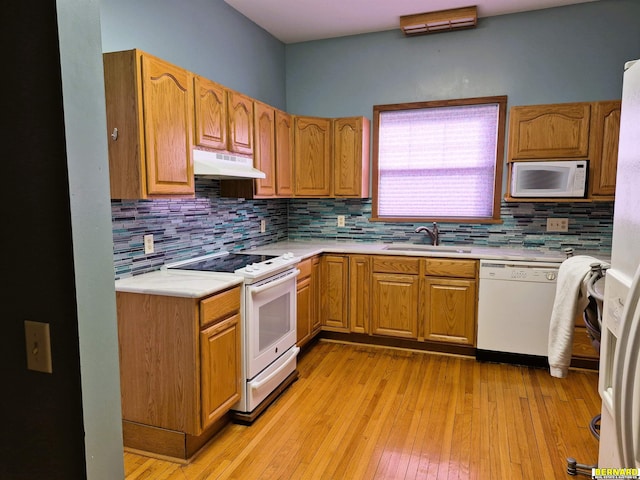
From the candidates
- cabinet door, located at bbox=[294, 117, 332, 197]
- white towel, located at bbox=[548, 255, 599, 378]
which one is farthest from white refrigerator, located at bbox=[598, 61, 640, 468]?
cabinet door, located at bbox=[294, 117, 332, 197]

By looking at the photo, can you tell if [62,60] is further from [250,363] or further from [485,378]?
[485,378]

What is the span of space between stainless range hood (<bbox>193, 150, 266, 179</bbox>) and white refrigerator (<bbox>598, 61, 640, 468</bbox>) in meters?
2.00

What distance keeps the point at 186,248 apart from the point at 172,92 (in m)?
1.07

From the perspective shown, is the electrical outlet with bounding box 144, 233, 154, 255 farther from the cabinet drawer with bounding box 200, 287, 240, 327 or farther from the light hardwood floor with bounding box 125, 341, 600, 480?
the light hardwood floor with bounding box 125, 341, 600, 480

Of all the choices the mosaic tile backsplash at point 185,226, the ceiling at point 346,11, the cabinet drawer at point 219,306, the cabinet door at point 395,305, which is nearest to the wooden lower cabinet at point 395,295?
the cabinet door at point 395,305

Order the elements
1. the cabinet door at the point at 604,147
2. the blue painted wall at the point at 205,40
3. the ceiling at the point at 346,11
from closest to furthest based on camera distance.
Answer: the blue painted wall at the point at 205,40
the cabinet door at the point at 604,147
the ceiling at the point at 346,11

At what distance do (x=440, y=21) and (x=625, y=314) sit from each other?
326cm

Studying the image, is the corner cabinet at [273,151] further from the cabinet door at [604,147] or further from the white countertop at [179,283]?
the cabinet door at [604,147]

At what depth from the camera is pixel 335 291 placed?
376 centimetres

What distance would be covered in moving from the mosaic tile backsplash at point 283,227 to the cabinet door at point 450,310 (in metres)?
0.64

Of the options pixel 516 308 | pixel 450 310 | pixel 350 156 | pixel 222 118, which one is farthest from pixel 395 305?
pixel 222 118

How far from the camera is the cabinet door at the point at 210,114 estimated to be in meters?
2.49

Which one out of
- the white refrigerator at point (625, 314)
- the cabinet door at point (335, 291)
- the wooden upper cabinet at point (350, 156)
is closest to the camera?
the white refrigerator at point (625, 314)

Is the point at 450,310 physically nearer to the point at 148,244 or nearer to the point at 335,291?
the point at 335,291
